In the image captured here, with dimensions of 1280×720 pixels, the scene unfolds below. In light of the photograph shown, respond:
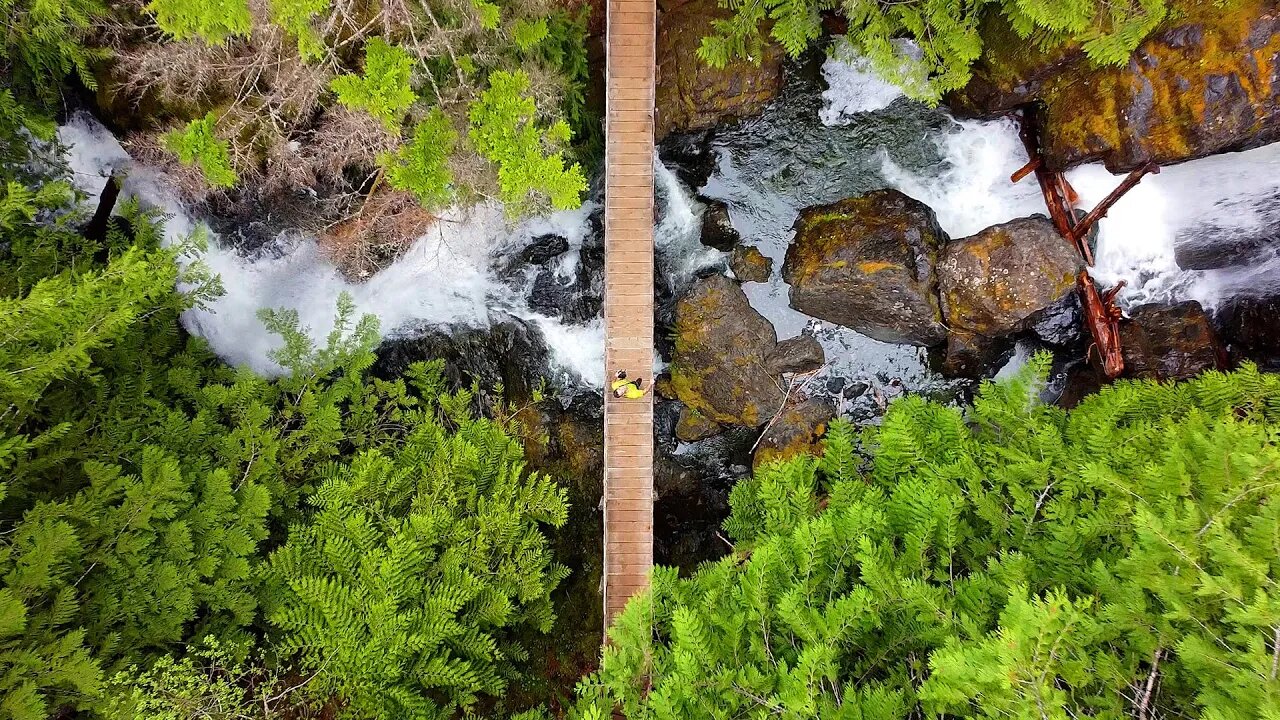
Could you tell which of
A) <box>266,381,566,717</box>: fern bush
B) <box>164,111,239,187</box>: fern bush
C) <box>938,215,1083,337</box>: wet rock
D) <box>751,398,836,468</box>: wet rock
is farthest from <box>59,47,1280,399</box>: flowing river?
<box>164,111,239,187</box>: fern bush

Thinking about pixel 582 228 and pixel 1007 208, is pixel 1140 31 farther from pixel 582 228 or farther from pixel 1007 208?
pixel 582 228

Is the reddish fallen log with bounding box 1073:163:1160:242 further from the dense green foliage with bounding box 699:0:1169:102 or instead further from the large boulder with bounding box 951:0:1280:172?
the dense green foliage with bounding box 699:0:1169:102

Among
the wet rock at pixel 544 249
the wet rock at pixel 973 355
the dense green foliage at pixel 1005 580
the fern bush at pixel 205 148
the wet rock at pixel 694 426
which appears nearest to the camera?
the dense green foliage at pixel 1005 580

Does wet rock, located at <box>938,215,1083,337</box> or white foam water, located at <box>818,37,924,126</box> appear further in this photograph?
white foam water, located at <box>818,37,924,126</box>

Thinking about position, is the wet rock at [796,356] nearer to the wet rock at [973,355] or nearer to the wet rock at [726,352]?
the wet rock at [726,352]

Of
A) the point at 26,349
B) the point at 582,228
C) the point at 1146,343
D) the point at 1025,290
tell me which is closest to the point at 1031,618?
the point at 1025,290

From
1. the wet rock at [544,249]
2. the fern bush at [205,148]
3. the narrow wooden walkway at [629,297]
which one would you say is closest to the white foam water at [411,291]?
the wet rock at [544,249]
